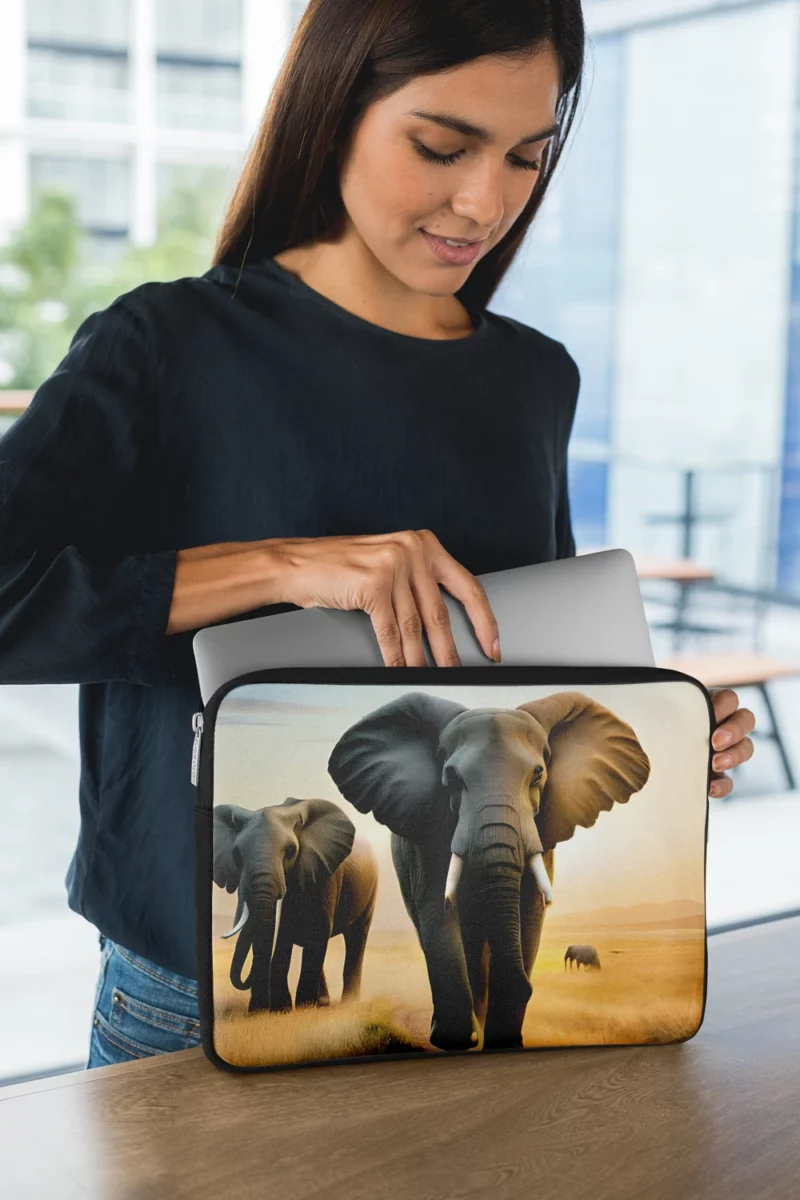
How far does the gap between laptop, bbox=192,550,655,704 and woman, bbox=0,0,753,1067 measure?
0.05 ft

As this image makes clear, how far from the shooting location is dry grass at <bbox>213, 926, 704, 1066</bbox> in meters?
0.65

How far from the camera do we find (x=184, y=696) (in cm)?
84


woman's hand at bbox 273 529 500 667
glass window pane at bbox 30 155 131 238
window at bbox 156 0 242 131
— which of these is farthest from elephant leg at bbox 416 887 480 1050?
glass window pane at bbox 30 155 131 238

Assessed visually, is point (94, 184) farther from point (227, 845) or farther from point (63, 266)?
point (227, 845)

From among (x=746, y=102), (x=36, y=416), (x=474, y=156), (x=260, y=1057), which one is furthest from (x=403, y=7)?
(x=746, y=102)

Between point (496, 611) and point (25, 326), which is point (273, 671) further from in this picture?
point (25, 326)

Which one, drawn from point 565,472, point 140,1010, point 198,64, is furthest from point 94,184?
point 140,1010

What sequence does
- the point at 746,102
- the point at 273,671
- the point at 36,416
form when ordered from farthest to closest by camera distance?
the point at 746,102 < the point at 36,416 < the point at 273,671

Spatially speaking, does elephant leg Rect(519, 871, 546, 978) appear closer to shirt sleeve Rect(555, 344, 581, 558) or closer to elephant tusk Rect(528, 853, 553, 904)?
elephant tusk Rect(528, 853, 553, 904)

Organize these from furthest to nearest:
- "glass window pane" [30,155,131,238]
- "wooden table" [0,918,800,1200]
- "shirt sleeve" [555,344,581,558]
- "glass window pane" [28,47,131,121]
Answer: "glass window pane" [30,155,131,238] → "glass window pane" [28,47,131,121] → "shirt sleeve" [555,344,581,558] → "wooden table" [0,918,800,1200]

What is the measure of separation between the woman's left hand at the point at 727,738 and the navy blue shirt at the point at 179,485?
228mm

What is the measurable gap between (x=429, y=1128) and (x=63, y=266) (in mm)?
7981

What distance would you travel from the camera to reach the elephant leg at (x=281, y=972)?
636 mm

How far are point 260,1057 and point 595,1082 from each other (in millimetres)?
173
